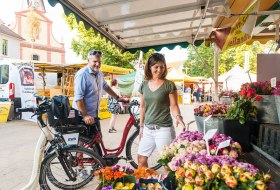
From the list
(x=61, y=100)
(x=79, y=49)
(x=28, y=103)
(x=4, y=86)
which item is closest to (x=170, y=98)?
(x=61, y=100)

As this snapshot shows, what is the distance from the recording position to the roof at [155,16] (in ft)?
14.6

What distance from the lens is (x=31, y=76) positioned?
1259cm

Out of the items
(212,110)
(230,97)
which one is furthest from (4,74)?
(212,110)

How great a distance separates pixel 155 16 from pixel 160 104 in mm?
2424

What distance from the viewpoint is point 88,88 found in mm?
4219

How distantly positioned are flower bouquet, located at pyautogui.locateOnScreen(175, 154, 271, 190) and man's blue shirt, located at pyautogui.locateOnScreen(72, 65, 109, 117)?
2.64m

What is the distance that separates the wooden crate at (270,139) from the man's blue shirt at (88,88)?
2337mm

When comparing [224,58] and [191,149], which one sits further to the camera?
[224,58]

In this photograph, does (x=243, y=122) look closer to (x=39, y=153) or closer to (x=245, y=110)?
(x=245, y=110)

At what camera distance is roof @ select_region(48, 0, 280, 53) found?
446 cm

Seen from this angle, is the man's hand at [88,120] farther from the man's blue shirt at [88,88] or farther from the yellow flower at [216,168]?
the yellow flower at [216,168]

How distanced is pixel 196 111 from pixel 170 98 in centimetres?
59

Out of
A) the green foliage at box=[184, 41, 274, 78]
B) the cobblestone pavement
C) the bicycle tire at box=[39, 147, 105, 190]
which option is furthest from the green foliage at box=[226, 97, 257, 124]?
the green foliage at box=[184, 41, 274, 78]

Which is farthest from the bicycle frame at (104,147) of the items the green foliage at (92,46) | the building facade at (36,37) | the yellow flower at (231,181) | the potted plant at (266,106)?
the building facade at (36,37)
